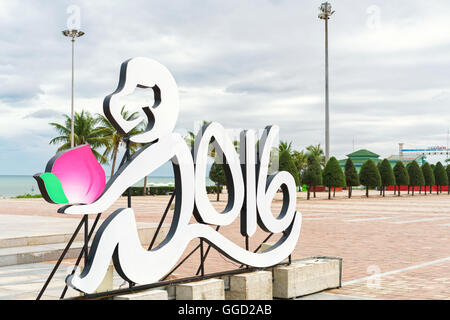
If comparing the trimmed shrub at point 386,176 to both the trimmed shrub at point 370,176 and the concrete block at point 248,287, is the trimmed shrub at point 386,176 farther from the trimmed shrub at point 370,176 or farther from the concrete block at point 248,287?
the concrete block at point 248,287

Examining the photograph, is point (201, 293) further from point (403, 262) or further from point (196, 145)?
point (403, 262)

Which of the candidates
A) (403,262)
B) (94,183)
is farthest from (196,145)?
(403,262)

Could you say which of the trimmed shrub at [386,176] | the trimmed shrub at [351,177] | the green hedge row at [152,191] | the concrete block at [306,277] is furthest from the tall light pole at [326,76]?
the concrete block at [306,277]

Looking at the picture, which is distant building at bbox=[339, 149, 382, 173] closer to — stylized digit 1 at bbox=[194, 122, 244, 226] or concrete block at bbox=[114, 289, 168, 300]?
stylized digit 1 at bbox=[194, 122, 244, 226]

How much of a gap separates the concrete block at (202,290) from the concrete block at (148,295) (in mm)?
314

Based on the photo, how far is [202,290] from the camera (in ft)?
18.7

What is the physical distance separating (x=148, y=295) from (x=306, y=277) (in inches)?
108

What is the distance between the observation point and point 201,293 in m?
5.69

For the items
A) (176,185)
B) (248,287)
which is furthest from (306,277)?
(176,185)

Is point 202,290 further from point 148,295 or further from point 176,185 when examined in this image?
point 176,185

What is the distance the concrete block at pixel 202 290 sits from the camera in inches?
220

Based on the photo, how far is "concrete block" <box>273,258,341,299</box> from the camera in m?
6.84

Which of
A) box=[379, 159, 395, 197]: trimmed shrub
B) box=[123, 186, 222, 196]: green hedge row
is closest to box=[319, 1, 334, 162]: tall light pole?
box=[379, 159, 395, 197]: trimmed shrub

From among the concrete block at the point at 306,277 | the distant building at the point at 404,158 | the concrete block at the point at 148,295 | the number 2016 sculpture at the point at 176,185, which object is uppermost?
the distant building at the point at 404,158
